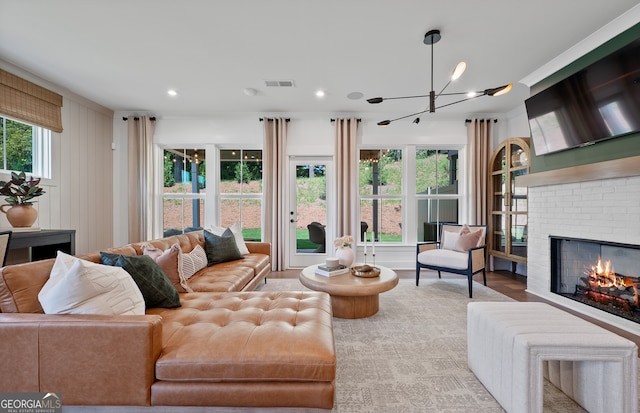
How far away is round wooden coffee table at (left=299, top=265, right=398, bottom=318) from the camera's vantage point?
Result: 7.77 ft

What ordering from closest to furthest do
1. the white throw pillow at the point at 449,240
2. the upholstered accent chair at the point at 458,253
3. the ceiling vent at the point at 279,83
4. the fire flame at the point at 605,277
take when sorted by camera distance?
the fire flame at the point at 605,277, the upholstered accent chair at the point at 458,253, the ceiling vent at the point at 279,83, the white throw pillow at the point at 449,240

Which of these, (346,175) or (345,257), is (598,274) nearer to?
(345,257)

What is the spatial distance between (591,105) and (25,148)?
637cm

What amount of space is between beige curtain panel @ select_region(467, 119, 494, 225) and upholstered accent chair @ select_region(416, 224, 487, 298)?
885 mm

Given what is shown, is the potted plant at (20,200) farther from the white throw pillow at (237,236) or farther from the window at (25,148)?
the white throw pillow at (237,236)

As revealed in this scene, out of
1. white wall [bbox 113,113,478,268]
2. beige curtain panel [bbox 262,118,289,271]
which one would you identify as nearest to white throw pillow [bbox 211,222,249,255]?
beige curtain panel [bbox 262,118,289,271]

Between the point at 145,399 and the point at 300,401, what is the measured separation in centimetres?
68

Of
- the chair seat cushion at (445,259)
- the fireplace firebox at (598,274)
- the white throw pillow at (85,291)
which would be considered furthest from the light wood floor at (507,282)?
the white throw pillow at (85,291)

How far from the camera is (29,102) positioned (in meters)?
3.29

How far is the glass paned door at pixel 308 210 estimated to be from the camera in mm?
4793

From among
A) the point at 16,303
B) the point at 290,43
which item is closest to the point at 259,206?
the point at 290,43

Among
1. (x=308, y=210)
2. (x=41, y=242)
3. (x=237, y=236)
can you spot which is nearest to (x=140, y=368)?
(x=237, y=236)

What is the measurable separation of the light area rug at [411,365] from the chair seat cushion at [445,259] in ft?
1.67

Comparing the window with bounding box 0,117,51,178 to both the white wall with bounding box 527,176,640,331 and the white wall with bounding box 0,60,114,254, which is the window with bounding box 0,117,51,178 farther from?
the white wall with bounding box 527,176,640,331
